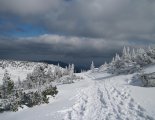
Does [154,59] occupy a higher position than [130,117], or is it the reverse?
[154,59]

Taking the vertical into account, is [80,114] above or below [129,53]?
below

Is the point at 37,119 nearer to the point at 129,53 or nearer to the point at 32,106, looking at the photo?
the point at 32,106

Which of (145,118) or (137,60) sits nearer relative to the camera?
(145,118)

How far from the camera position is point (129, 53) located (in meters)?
158

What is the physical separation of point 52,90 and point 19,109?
10062 millimetres

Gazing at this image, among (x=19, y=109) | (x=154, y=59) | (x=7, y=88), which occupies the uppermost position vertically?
(x=154, y=59)

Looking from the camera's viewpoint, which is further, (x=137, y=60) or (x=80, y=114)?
(x=137, y=60)

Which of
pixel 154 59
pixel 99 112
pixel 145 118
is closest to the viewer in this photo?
pixel 145 118

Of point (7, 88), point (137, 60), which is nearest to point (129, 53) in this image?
point (137, 60)

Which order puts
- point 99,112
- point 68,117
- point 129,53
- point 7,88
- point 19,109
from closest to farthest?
point 68,117 → point 99,112 → point 19,109 → point 7,88 → point 129,53

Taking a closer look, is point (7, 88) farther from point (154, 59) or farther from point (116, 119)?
point (154, 59)

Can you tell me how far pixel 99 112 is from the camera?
81.1 feet

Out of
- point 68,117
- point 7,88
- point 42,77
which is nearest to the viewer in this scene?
point 68,117

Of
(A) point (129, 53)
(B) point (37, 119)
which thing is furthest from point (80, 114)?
(A) point (129, 53)
